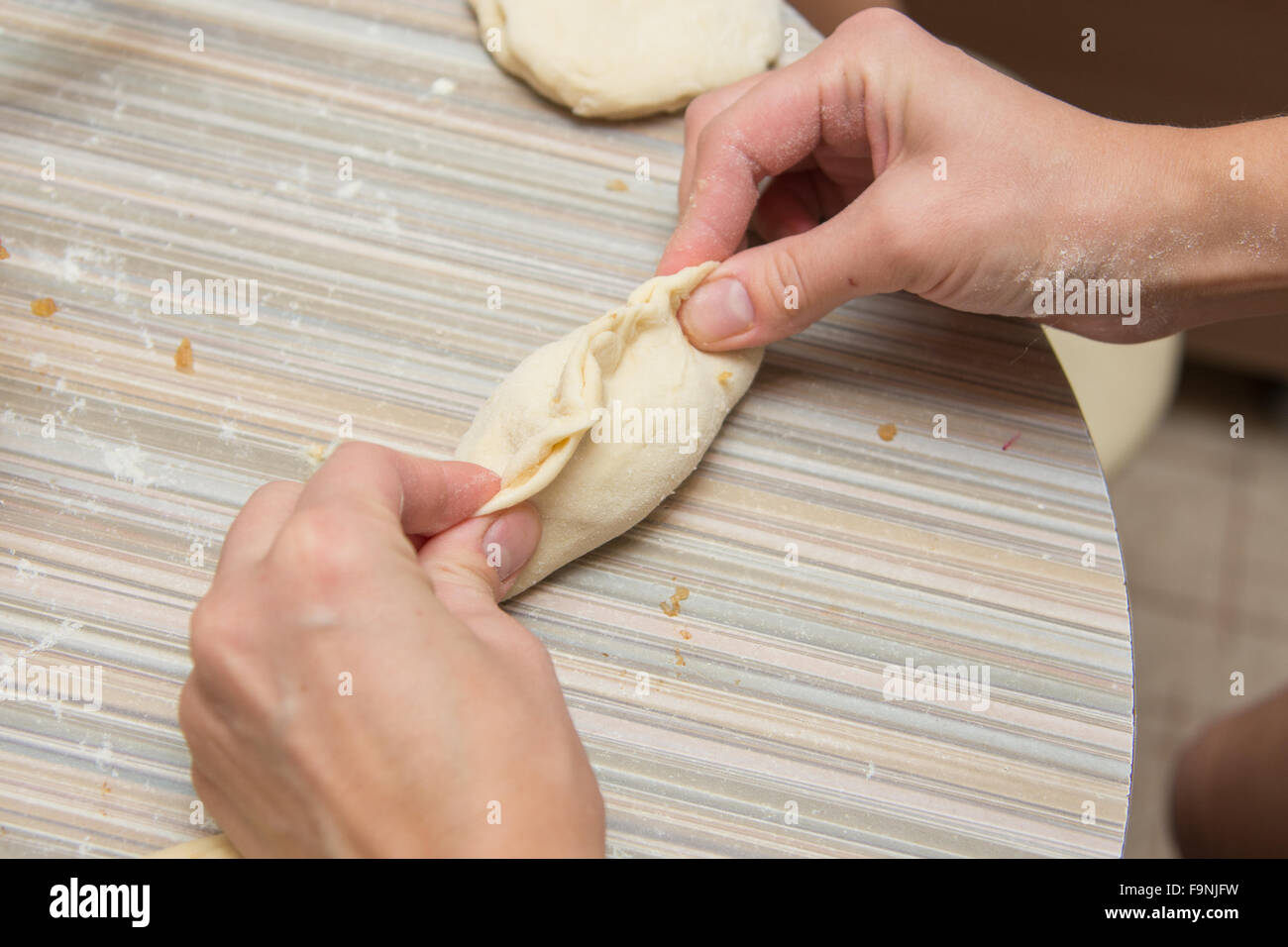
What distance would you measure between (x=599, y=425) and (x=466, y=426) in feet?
0.75

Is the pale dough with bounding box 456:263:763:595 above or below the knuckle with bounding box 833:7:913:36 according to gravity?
below

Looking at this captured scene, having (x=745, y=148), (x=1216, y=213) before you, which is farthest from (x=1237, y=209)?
(x=745, y=148)

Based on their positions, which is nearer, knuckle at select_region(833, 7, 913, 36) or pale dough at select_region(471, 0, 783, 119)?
knuckle at select_region(833, 7, 913, 36)

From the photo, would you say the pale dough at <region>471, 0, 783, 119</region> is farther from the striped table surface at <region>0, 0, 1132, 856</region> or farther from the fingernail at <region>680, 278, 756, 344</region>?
the fingernail at <region>680, 278, 756, 344</region>

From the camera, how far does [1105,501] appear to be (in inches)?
49.4

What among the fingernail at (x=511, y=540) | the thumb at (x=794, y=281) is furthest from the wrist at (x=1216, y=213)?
the fingernail at (x=511, y=540)

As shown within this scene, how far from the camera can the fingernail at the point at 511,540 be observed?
1.05 meters

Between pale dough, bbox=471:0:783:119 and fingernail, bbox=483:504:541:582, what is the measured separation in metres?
0.70

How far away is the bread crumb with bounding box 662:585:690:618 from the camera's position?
1157mm

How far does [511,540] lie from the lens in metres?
1.06

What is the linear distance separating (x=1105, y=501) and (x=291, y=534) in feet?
3.39

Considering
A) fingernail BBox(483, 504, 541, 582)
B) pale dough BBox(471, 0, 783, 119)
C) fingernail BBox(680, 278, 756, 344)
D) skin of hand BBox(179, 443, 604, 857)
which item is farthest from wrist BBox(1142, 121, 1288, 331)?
skin of hand BBox(179, 443, 604, 857)
